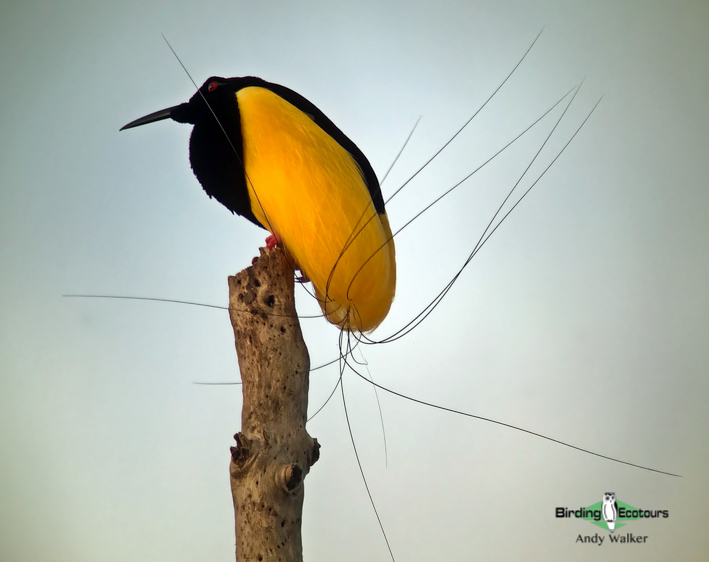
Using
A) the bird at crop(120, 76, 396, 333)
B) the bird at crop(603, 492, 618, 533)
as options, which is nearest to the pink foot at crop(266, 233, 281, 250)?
the bird at crop(120, 76, 396, 333)

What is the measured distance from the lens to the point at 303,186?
1182 mm

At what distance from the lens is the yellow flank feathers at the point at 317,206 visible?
1.18m

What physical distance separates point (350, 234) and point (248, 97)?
16.8 inches

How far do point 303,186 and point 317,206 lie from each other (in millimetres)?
57

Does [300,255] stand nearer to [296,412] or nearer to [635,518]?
[296,412]

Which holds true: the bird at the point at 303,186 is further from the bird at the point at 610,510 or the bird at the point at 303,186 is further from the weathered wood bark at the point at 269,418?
the bird at the point at 610,510

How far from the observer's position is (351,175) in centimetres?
126

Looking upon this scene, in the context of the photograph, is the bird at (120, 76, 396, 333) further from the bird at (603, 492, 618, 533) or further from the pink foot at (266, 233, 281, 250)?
the bird at (603, 492, 618, 533)

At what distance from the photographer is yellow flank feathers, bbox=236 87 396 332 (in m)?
1.18

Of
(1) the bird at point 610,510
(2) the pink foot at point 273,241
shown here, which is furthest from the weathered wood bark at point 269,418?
(1) the bird at point 610,510

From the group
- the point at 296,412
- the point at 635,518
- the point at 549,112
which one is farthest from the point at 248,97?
the point at 635,518

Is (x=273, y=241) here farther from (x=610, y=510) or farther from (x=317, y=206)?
(x=610, y=510)

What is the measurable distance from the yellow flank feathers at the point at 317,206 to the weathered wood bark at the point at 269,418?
0.09 m

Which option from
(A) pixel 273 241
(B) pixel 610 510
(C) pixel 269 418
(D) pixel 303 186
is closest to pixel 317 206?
(D) pixel 303 186
